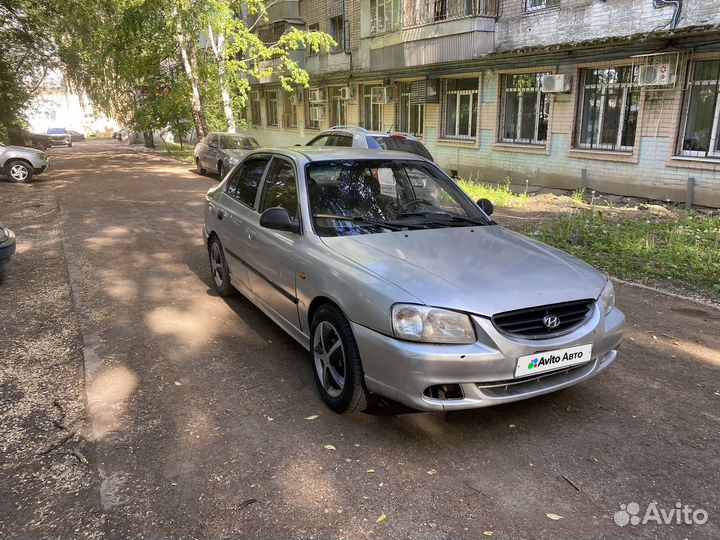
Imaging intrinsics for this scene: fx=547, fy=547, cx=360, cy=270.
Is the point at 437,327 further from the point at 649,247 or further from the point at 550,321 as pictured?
the point at 649,247

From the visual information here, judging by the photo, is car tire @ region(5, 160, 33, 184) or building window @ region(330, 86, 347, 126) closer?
car tire @ region(5, 160, 33, 184)

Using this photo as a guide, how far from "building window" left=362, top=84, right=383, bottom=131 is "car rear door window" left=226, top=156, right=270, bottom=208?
17144 millimetres

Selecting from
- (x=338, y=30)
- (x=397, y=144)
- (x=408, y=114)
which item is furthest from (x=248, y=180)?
(x=338, y=30)

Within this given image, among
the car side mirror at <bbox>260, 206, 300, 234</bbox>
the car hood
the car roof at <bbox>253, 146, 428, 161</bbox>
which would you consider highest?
the car roof at <bbox>253, 146, 428, 161</bbox>

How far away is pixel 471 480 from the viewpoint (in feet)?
9.53

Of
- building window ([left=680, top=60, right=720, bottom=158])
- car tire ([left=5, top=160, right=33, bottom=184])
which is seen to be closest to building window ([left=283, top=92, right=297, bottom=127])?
car tire ([left=5, top=160, right=33, bottom=184])

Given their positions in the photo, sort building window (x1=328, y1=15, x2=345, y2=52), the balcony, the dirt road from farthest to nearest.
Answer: building window (x1=328, y1=15, x2=345, y2=52)
the balcony
the dirt road

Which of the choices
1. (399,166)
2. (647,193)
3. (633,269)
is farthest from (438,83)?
(399,166)

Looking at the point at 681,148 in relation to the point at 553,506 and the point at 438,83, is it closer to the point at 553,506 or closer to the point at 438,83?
the point at 438,83

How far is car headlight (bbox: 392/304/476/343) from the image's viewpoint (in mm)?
2953

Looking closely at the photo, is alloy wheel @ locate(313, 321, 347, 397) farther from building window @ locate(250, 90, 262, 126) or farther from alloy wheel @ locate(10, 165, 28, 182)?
building window @ locate(250, 90, 262, 126)

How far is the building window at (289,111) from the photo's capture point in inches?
1124

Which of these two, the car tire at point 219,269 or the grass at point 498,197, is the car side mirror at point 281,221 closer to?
the car tire at point 219,269

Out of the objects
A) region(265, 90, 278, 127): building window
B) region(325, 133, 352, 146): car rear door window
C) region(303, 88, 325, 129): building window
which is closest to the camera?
region(325, 133, 352, 146): car rear door window
